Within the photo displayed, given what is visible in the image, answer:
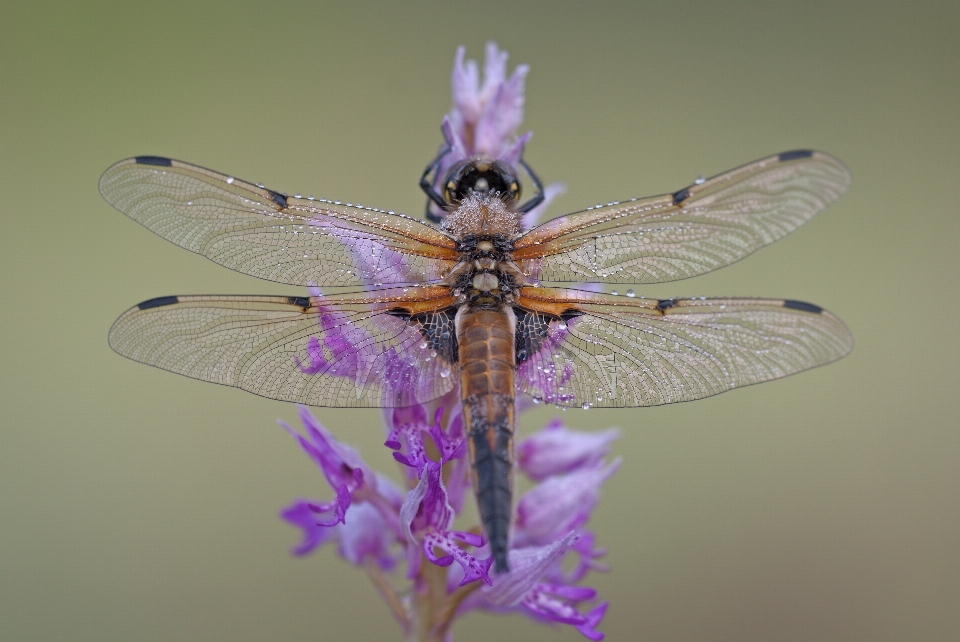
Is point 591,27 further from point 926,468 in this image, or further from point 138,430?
point 138,430

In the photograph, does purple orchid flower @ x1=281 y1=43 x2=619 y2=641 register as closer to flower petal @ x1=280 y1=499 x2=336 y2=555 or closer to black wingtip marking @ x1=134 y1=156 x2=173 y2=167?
flower petal @ x1=280 y1=499 x2=336 y2=555

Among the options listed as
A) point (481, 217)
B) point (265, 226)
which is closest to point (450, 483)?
point (481, 217)

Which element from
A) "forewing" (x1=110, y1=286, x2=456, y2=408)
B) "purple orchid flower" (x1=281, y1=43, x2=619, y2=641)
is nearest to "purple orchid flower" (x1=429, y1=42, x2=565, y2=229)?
"purple orchid flower" (x1=281, y1=43, x2=619, y2=641)

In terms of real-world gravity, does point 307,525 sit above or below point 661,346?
below

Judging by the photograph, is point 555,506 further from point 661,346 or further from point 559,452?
point 661,346

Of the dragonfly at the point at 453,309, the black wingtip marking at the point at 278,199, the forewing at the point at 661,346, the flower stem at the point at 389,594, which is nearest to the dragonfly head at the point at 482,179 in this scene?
the dragonfly at the point at 453,309

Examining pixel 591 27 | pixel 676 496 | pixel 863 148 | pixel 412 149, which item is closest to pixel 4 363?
pixel 412 149
